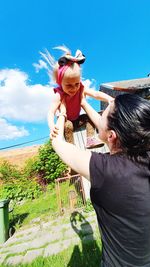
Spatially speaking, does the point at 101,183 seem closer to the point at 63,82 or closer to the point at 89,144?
the point at 63,82

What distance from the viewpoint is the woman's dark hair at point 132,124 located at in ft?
3.81

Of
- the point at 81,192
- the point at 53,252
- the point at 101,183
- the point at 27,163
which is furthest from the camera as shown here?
the point at 27,163

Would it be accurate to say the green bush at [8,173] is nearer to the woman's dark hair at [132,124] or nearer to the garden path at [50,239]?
the garden path at [50,239]

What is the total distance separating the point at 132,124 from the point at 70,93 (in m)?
0.58

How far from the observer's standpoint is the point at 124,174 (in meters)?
1.19

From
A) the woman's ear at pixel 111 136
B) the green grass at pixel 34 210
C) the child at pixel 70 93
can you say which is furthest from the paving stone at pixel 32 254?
the woman's ear at pixel 111 136

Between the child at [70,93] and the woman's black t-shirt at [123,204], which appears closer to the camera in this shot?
the woman's black t-shirt at [123,204]

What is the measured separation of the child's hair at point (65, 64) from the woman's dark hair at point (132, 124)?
363 mm

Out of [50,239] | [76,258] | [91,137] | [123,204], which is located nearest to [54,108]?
[91,137]

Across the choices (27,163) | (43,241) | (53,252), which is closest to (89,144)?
(53,252)

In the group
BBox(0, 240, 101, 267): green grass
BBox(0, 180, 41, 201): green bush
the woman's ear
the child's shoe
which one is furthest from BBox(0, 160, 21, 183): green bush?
the woman's ear

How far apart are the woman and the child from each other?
35cm

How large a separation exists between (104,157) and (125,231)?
38 centimetres

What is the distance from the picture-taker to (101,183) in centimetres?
120
